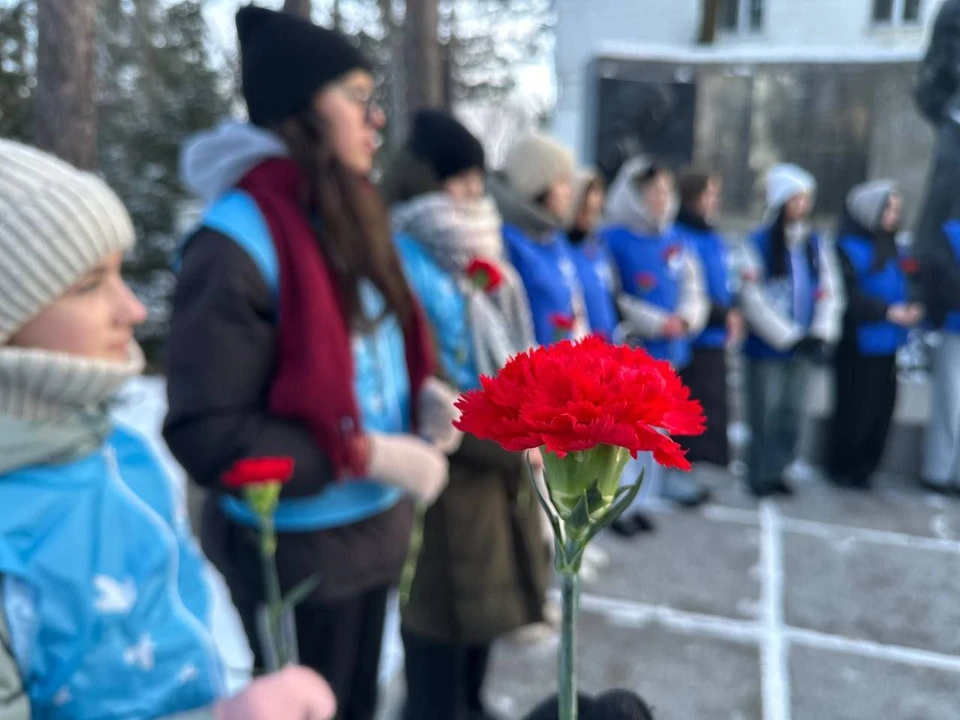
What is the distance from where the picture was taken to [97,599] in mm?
821

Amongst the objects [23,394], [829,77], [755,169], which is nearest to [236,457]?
[23,394]

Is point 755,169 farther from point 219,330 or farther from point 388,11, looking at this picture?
point 388,11

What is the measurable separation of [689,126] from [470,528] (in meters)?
3.13

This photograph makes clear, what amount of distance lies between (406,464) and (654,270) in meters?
2.35

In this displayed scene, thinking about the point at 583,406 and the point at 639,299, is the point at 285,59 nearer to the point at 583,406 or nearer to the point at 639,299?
the point at 583,406

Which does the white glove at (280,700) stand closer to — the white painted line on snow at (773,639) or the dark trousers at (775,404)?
the white painted line on snow at (773,639)

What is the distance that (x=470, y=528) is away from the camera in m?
1.78

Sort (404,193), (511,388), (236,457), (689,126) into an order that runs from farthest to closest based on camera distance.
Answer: (689,126) < (404,193) < (236,457) < (511,388)

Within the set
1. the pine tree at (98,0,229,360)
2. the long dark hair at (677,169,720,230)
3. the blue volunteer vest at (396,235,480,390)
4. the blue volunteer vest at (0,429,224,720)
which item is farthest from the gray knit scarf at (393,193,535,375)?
the long dark hair at (677,169,720,230)

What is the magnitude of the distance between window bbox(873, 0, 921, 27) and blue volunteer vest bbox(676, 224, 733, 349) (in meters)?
2.88

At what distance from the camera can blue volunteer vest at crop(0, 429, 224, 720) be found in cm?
79

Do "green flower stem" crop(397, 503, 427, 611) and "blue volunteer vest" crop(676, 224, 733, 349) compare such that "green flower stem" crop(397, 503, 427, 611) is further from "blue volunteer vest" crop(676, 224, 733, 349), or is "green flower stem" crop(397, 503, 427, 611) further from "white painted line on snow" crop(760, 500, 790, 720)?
"blue volunteer vest" crop(676, 224, 733, 349)

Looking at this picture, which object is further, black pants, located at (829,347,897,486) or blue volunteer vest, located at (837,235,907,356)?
blue volunteer vest, located at (837,235,907,356)

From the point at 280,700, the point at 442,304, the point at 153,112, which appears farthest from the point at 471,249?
the point at 153,112
